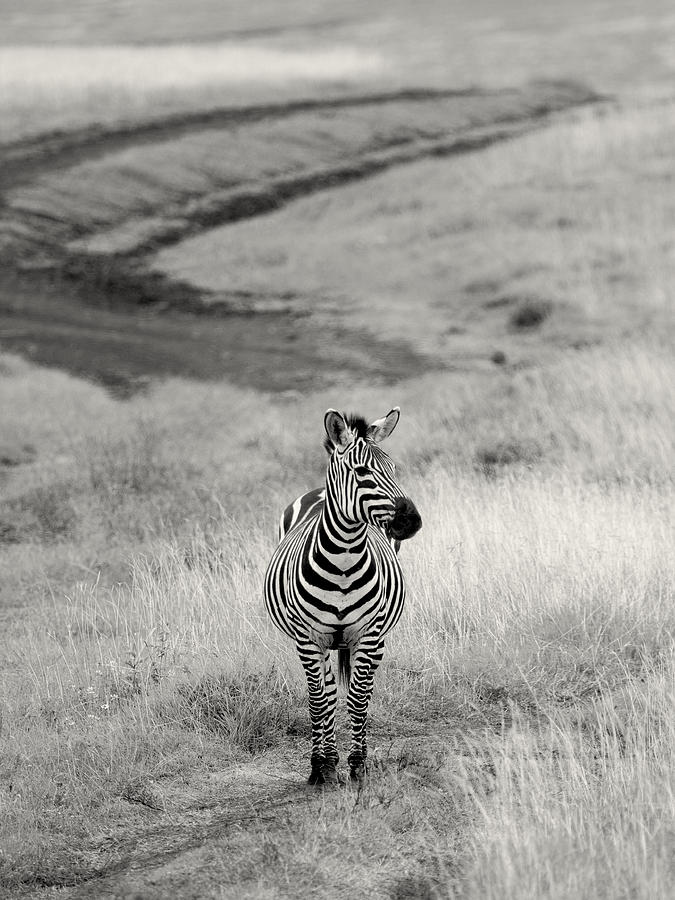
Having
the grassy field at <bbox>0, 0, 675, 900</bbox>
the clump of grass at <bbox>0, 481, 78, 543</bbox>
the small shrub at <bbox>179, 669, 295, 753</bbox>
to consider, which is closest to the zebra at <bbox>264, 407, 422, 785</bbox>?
the grassy field at <bbox>0, 0, 675, 900</bbox>

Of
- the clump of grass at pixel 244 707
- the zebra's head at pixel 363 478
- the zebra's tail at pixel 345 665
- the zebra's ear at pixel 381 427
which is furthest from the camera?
the clump of grass at pixel 244 707

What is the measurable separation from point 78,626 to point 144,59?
38003 millimetres

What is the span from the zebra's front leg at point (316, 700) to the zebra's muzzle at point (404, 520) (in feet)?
3.66

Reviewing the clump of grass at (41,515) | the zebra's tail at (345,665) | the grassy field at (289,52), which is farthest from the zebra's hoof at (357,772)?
the grassy field at (289,52)

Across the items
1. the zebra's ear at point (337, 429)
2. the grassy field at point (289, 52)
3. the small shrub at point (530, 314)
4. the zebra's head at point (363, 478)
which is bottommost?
the zebra's head at point (363, 478)

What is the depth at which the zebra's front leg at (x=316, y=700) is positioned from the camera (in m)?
5.41

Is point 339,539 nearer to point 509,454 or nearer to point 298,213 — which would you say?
point 509,454

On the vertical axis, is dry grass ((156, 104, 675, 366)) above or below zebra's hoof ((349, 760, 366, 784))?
above

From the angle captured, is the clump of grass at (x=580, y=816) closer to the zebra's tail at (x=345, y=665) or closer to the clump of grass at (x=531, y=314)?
the zebra's tail at (x=345, y=665)

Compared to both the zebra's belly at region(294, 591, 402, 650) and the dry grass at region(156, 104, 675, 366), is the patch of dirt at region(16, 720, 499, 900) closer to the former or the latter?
the zebra's belly at region(294, 591, 402, 650)

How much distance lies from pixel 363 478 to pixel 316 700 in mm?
1396

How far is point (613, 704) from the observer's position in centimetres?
655

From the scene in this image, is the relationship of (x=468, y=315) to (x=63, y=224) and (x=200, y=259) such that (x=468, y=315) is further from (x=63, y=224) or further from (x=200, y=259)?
(x=63, y=224)

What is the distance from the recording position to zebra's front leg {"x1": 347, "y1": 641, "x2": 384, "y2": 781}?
17.6 ft
